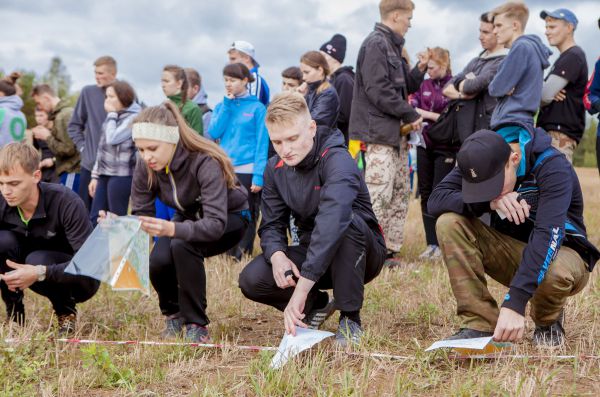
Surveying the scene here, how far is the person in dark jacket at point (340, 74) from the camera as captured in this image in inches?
276

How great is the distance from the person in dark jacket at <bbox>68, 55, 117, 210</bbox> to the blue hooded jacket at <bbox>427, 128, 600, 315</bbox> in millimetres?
4712

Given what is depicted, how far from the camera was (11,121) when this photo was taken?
25.6 ft

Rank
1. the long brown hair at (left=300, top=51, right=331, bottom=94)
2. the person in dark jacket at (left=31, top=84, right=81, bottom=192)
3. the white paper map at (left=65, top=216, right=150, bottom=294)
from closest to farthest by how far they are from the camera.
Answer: the white paper map at (left=65, top=216, right=150, bottom=294)
the long brown hair at (left=300, top=51, right=331, bottom=94)
the person in dark jacket at (left=31, top=84, right=81, bottom=192)

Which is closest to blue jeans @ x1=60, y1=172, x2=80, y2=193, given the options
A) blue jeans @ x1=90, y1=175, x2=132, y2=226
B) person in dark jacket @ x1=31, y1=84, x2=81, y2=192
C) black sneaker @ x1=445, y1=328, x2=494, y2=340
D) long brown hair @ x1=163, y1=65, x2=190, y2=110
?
person in dark jacket @ x1=31, y1=84, x2=81, y2=192

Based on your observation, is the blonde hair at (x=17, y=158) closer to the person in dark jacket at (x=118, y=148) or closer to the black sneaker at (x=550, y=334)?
the person in dark jacket at (x=118, y=148)

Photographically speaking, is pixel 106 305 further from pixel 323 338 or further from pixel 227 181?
pixel 323 338

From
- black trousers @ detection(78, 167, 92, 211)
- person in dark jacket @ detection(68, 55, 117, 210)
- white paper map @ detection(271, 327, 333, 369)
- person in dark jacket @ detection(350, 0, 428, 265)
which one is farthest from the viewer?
black trousers @ detection(78, 167, 92, 211)

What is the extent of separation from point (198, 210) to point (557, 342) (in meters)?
2.19

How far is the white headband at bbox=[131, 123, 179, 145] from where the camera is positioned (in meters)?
3.97

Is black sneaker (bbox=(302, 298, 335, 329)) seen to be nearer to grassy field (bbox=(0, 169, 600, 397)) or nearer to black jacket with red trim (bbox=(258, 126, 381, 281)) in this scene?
grassy field (bbox=(0, 169, 600, 397))

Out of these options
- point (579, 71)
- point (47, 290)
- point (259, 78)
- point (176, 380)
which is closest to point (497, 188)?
point (176, 380)

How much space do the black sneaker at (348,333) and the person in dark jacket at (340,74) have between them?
11.9ft

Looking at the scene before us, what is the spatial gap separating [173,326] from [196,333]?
0.27 m

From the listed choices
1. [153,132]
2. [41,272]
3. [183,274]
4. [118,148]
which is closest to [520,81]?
[153,132]
